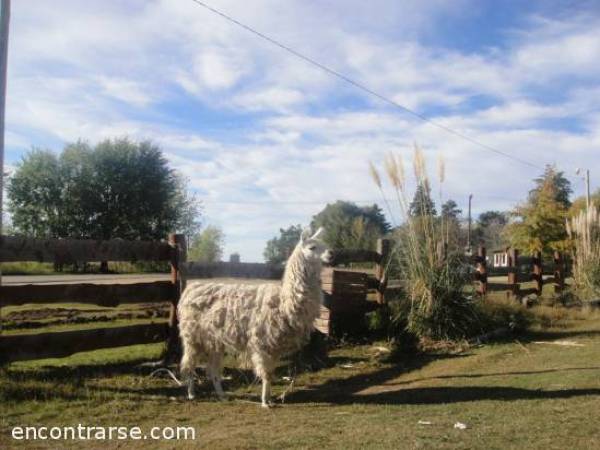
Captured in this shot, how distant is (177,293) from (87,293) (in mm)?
1357

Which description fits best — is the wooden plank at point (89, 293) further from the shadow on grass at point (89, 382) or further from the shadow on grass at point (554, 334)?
the shadow on grass at point (554, 334)

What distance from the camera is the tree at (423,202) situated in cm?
1073

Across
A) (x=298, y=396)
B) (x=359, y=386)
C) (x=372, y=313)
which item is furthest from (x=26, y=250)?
(x=372, y=313)

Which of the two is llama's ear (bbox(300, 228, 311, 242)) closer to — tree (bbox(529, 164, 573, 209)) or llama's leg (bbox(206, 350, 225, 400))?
llama's leg (bbox(206, 350, 225, 400))

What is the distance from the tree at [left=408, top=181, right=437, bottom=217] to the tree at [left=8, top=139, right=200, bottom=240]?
27099 mm

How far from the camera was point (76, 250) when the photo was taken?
7.41m

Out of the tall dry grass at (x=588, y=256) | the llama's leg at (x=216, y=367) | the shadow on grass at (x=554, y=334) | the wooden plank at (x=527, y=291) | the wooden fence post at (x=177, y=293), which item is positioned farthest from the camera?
the wooden plank at (x=527, y=291)

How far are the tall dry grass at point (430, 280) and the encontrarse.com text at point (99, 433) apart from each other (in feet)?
18.1

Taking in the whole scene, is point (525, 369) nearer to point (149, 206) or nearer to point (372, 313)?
point (372, 313)

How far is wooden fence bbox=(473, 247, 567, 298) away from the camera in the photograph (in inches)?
538

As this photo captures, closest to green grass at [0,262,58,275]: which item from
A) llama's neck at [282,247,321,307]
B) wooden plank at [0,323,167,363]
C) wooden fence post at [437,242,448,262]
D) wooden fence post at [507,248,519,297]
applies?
wooden plank at [0,323,167,363]

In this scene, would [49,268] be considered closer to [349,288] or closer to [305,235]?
[349,288]

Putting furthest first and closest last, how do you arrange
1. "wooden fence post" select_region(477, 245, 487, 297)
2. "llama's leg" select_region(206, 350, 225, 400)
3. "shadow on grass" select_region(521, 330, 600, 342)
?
"wooden fence post" select_region(477, 245, 487, 297)
"shadow on grass" select_region(521, 330, 600, 342)
"llama's leg" select_region(206, 350, 225, 400)

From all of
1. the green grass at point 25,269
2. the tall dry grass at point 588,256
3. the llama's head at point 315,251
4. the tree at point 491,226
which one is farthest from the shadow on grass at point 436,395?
the tree at point 491,226
